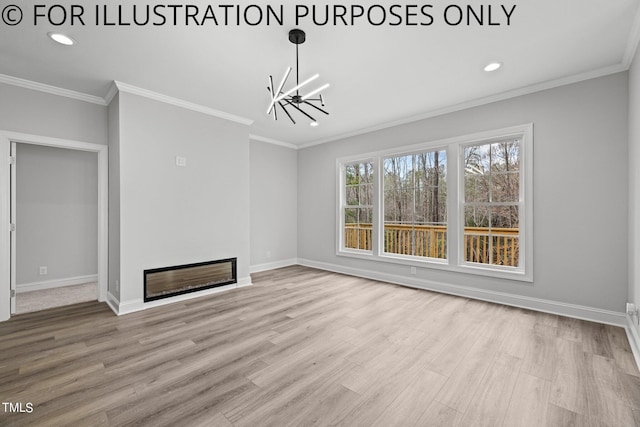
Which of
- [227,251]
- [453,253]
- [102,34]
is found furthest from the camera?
[227,251]

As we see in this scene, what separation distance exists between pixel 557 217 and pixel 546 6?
2.27m

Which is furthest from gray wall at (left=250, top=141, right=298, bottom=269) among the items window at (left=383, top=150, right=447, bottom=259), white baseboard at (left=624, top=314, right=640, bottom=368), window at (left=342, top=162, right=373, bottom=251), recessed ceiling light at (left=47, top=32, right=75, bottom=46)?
white baseboard at (left=624, top=314, right=640, bottom=368)

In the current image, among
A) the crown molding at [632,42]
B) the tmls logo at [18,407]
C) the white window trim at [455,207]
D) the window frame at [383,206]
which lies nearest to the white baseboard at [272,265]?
the white window trim at [455,207]

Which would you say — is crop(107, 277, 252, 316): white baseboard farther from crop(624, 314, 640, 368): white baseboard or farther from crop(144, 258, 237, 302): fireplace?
crop(624, 314, 640, 368): white baseboard

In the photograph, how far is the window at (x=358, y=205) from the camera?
5.35 m

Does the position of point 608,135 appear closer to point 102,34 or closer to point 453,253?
point 453,253

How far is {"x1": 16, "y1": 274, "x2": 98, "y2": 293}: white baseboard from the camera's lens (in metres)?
4.26

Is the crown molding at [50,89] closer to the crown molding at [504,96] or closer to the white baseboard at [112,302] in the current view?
the white baseboard at [112,302]

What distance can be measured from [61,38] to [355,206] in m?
4.45

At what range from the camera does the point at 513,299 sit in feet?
11.7

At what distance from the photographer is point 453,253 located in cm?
410

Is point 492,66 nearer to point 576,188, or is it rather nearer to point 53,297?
point 576,188

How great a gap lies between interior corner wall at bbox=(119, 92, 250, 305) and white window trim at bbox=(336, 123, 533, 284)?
205 cm

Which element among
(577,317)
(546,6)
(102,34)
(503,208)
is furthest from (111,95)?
(577,317)
